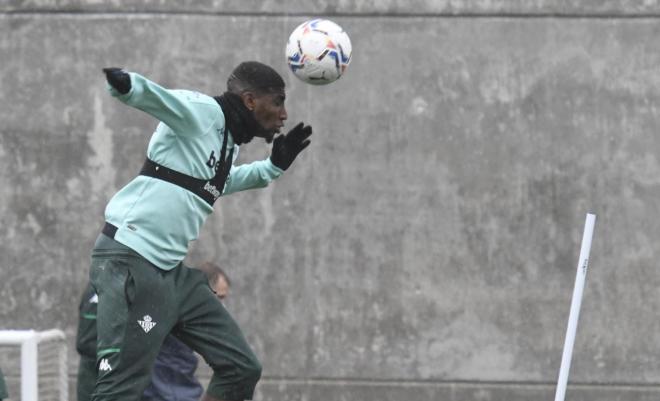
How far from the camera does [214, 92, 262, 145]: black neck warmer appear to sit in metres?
6.02

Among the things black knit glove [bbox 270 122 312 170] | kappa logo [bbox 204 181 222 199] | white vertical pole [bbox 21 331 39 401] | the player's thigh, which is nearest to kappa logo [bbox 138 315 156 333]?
the player's thigh

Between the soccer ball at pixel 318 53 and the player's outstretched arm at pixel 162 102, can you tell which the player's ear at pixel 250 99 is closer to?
the player's outstretched arm at pixel 162 102

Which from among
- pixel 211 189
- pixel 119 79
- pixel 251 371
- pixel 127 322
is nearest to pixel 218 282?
pixel 251 371

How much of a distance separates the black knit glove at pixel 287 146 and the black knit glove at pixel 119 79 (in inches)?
52.0

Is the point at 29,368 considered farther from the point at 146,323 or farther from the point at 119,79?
the point at 119,79

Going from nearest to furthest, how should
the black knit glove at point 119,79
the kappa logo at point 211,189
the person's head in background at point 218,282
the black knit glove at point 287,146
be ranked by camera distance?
the black knit glove at point 119,79, the kappa logo at point 211,189, the black knit glove at point 287,146, the person's head in background at point 218,282

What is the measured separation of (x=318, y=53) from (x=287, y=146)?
0.52m

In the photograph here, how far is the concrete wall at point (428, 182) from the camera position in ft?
29.3

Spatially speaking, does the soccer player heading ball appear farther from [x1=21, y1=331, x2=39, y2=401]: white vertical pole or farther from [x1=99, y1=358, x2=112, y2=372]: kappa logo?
[x1=21, y1=331, x2=39, y2=401]: white vertical pole

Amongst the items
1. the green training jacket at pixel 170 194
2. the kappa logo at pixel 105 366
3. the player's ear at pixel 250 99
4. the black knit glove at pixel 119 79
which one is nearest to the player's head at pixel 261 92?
the player's ear at pixel 250 99

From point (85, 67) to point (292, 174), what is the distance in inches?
63.2

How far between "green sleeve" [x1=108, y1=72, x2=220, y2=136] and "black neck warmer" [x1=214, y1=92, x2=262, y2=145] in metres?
0.09

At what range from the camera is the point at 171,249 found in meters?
5.90

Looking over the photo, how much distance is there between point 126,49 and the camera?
29.6 feet
